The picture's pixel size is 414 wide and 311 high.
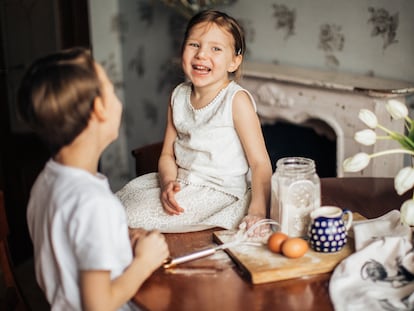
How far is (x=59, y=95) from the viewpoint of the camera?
1.15m

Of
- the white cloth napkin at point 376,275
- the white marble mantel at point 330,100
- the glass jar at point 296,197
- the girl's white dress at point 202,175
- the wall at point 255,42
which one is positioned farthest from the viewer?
the wall at point 255,42

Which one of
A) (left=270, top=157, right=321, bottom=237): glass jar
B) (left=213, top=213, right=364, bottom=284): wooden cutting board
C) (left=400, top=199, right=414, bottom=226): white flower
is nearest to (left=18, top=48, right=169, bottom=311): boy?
(left=213, top=213, right=364, bottom=284): wooden cutting board

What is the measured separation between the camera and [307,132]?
2807 mm

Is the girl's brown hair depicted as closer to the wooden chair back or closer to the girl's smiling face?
the girl's smiling face

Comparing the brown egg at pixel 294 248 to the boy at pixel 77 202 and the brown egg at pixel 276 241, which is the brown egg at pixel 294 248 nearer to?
the brown egg at pixel 276 241

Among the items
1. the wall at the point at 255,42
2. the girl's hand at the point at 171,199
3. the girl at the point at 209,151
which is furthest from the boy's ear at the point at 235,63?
the wall at the point at 255,42

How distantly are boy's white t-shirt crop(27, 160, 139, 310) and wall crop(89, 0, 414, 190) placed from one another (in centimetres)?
159

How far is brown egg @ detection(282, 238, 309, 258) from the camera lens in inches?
50.4

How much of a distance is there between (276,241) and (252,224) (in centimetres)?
15

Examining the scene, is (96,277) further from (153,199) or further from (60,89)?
(153,199)

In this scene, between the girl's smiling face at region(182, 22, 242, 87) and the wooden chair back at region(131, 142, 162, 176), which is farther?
the wooden chair back at region(131, 142, 162, 176)

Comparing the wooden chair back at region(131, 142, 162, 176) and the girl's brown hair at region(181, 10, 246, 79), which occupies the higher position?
the girl's brown hair at region(181, 10, 246, 79)

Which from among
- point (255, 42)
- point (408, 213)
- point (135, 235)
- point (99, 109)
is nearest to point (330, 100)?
point (255, 42)

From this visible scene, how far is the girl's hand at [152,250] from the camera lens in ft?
4.09
